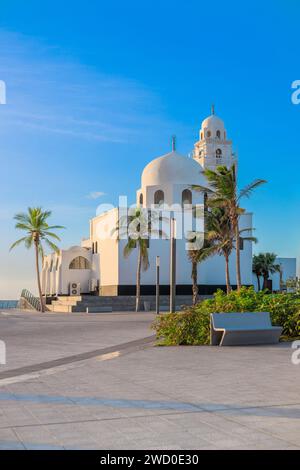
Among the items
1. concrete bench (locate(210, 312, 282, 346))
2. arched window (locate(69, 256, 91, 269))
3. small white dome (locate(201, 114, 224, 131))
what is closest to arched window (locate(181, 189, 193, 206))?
arched window (locate(69, 256, 91, 269))

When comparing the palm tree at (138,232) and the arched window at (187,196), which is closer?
the palm tree at (138,232)

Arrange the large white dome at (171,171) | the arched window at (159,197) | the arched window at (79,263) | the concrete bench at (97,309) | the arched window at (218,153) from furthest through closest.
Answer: the arched window at (218,153), the arched window at (79,263), the large white dome at (171,171), the arched window at (159,197), the concrete bench at (97,309)

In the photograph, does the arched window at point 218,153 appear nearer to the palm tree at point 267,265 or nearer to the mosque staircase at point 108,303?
the palm tree at point 267,265

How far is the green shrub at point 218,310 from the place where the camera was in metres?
14.1

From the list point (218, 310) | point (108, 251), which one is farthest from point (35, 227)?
point (218, 310)

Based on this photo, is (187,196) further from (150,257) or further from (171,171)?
Result: (150,257)

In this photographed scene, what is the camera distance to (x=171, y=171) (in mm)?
49375

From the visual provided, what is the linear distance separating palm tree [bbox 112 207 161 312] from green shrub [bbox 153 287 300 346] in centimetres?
2371

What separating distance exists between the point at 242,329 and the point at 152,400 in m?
6.70

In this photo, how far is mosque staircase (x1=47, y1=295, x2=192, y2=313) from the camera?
41.7m

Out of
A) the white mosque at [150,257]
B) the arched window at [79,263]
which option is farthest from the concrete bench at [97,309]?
the arched window at [79,263]

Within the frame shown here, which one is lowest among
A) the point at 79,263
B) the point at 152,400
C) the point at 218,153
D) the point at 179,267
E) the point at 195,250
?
the point at 152,400

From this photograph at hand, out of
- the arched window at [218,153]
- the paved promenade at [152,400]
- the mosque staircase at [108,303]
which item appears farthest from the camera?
the arched window at [218,153]
